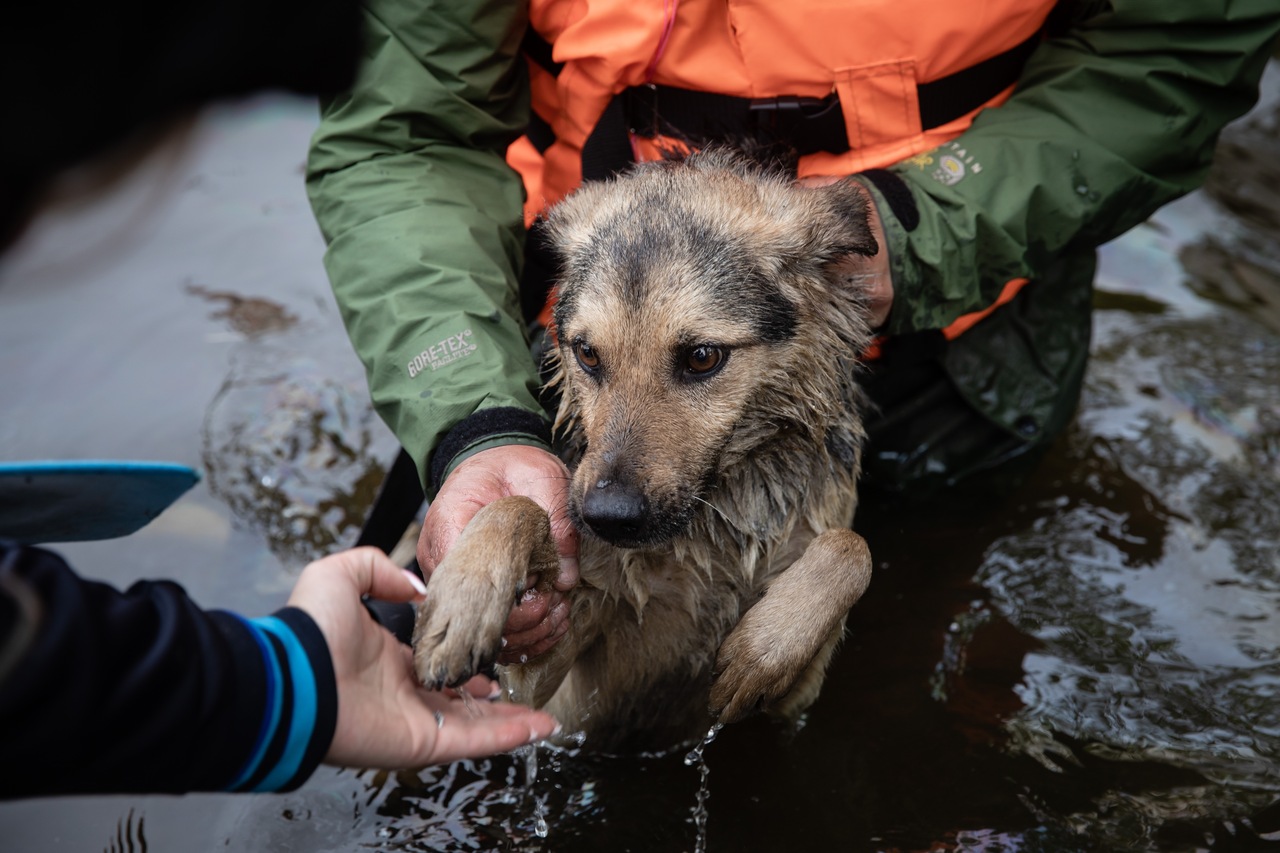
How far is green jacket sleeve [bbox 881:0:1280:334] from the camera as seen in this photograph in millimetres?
Result: 3459

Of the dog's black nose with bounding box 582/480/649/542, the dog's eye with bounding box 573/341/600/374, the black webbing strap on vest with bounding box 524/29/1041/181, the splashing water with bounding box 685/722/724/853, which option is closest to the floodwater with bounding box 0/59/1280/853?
the splashing water with bounding box 685/722/724/853

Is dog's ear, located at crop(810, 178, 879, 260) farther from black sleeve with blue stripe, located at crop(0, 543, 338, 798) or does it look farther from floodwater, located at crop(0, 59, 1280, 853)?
black sleeve with blue stripe, located at crop(0, 543, 338, 798)

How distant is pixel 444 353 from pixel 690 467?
0.86m

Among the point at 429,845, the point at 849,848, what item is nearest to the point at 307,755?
the point at 429,845

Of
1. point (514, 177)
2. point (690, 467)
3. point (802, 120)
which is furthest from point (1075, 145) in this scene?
point (514, 177)

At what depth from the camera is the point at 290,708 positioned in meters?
2.10

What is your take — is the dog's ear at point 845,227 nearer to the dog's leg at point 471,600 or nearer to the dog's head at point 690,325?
the dog's head at point 690,325

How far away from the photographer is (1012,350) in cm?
440

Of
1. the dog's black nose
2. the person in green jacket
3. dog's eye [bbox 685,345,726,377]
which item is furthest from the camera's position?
the person in green jacket

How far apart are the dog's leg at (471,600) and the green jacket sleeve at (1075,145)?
5.07 ft

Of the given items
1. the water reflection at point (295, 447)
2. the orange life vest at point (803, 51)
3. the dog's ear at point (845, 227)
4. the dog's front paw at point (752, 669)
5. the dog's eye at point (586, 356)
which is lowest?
the water reflection at point (295, 447)

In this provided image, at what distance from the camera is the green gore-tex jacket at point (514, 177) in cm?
334

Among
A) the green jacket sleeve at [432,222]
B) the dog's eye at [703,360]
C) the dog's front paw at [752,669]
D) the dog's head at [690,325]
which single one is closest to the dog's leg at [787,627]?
the dog's front paw at [752,669]

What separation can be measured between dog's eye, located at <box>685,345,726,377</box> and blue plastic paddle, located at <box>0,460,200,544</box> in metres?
1.33
